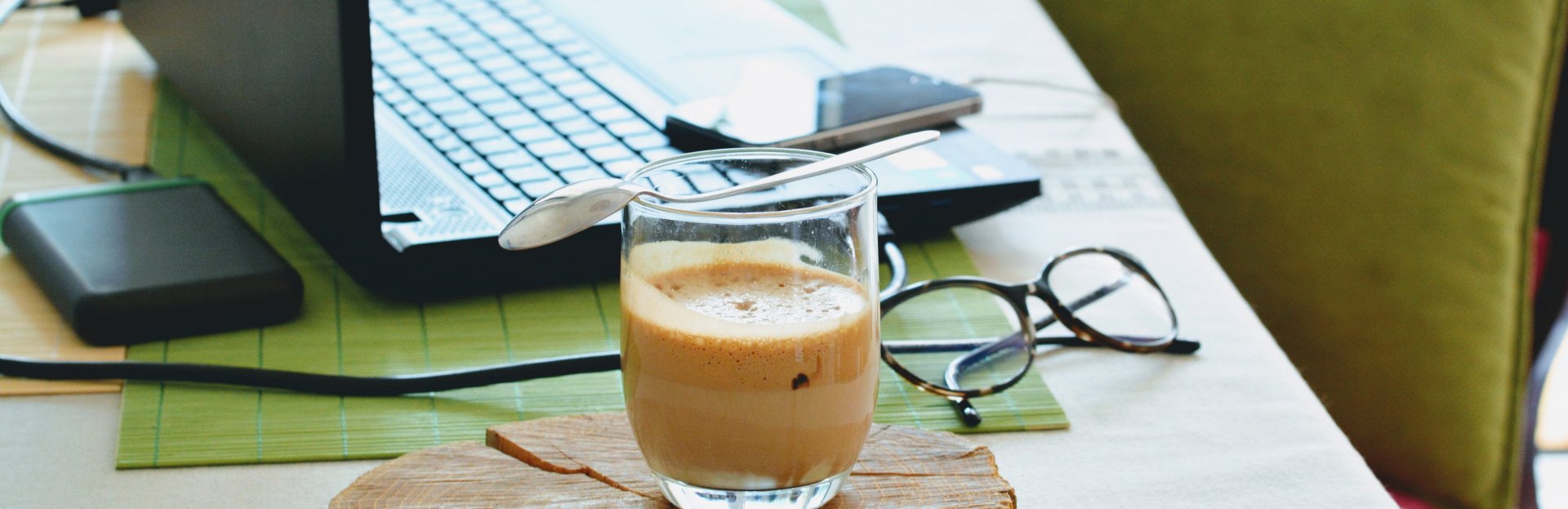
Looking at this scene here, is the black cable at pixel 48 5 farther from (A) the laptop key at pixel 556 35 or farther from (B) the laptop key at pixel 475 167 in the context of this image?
(B) the laptop key at pixel 475 167

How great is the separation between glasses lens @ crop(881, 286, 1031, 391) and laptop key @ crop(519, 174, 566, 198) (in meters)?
0.16

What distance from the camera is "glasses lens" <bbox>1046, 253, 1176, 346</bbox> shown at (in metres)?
0.54

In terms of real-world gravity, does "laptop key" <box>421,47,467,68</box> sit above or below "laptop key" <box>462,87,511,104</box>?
below

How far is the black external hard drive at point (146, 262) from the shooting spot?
1.60 feet

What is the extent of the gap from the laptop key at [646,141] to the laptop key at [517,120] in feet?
0.16

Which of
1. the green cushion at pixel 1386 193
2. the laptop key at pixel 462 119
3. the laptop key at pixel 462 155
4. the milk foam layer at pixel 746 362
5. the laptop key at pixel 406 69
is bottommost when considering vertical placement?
the green cushion at pixel 1386 193

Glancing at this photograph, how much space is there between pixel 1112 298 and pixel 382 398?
0.31 m

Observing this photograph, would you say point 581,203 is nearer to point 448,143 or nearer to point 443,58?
point 448,143

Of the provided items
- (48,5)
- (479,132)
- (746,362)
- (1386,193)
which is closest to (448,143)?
(479,132)

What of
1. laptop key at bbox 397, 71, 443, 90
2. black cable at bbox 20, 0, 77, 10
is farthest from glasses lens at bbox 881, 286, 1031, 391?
black cable at bbox 20, 0, 77, 10

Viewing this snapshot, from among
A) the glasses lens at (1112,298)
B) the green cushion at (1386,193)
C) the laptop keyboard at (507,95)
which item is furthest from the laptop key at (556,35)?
the green cushion at (1386,193)

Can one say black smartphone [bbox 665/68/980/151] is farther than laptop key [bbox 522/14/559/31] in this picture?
No

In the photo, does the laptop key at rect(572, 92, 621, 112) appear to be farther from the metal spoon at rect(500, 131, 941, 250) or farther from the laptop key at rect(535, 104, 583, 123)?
the metal spoon at rect(500, 131, 941, 250)

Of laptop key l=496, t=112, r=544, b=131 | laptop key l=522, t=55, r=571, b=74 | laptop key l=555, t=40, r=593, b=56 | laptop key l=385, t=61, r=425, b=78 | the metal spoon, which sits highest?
the metal spoon
